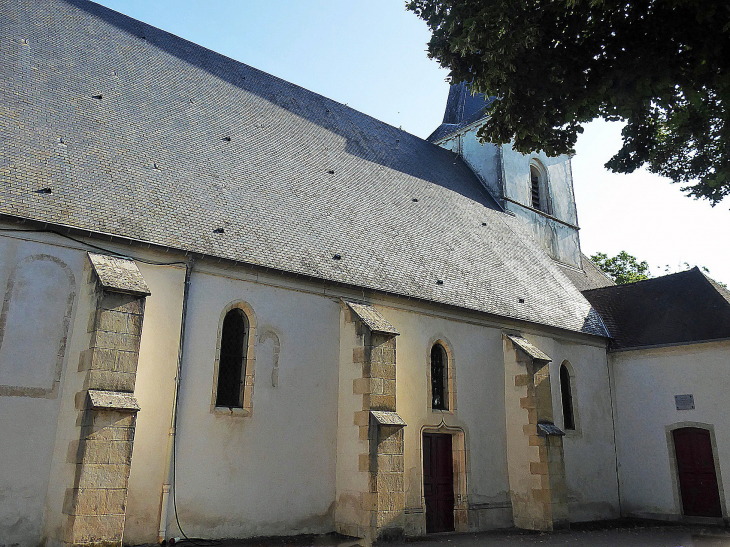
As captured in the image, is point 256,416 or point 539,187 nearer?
point 256,416

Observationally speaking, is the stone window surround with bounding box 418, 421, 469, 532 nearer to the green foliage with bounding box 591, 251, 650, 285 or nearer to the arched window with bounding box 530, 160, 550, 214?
the arched window with bounding box 530, 160, 550, 214

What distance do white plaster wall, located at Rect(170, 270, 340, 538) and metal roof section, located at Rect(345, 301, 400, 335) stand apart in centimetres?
50

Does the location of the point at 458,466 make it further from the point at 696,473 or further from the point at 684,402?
the point at 684,402

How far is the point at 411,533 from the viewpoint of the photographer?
40.2 ft

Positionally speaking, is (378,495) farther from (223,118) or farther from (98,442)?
(223,118)

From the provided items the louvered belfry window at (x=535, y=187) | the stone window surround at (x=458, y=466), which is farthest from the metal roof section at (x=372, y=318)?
the louvered belfry window at (x=535, y=187)

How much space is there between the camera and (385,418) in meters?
11.5

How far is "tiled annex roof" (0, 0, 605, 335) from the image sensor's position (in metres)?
10.9

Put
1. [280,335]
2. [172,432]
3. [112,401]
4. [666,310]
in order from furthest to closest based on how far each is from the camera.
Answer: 1. [666,310]
2. [280,335]
3. [172,432]
4. [112,401]

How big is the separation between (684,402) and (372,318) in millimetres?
9821

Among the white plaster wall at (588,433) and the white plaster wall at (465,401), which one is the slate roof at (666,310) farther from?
the white plaster wall at (465,401)

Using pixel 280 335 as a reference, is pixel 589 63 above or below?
above

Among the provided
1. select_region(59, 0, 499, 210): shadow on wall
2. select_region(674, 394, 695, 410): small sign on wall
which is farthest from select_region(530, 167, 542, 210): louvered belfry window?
select_region(674, 394, 695, 410): small sign on wall

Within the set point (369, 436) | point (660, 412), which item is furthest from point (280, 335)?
point (660, 412)
